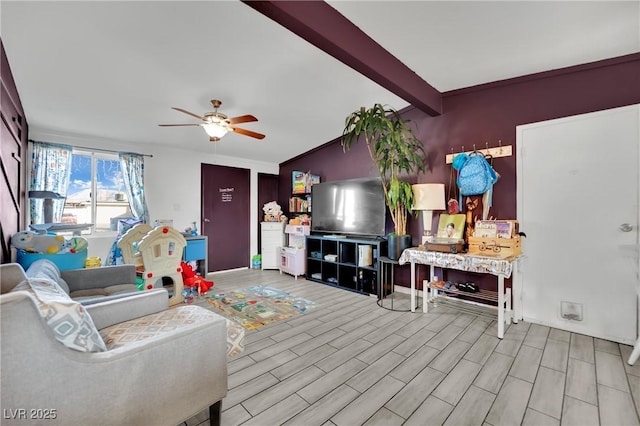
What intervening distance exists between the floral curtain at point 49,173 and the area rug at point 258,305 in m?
2.31

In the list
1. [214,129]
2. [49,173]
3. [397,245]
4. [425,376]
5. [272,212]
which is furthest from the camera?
[272,212]

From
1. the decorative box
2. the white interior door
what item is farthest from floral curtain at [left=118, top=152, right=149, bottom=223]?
the white interior door

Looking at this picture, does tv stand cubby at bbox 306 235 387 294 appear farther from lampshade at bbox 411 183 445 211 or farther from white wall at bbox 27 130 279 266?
white wall at bbox 27 130 279 266

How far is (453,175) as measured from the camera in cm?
331

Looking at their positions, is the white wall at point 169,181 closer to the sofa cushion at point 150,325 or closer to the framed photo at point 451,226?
the sofa cushion at point 150,325

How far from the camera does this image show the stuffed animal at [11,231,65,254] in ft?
7.32

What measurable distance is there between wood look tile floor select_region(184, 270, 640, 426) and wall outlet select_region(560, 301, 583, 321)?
156 millimetres

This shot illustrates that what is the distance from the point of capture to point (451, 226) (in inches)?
121

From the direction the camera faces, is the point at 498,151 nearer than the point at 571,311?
No

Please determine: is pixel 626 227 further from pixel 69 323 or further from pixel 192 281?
pixel 192 281

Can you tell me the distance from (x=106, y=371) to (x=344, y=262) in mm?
3231

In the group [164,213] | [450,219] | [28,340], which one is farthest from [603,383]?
[164,213]

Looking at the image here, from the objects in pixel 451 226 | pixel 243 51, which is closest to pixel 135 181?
pixel 243 51

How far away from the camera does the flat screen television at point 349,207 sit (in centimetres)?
379
